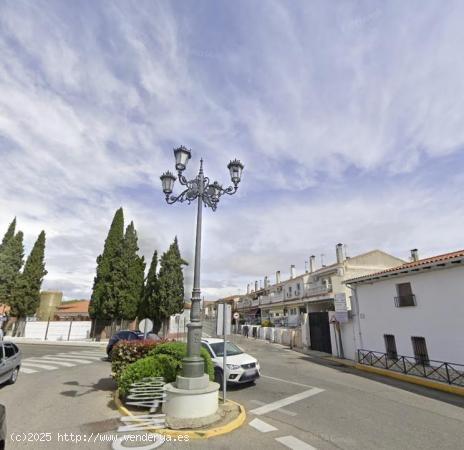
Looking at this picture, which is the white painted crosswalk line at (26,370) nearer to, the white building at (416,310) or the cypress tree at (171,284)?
A: the cypress tree at (171,284)

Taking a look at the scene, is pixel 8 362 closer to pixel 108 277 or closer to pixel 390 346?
pixel 390 346

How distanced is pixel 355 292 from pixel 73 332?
28.8 meters

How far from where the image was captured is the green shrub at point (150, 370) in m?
7.28

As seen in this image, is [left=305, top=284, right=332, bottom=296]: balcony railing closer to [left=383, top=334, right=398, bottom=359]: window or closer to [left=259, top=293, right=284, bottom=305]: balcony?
[left=259, top=293, right=284, bottom=305]: balcony

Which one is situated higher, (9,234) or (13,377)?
(9,234)

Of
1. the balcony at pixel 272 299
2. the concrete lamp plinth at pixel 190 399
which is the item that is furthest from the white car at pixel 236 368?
the balcony at pixel 272 299

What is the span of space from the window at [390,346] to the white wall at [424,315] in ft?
0.70

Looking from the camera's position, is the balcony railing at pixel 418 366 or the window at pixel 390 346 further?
the window at pixel 390 346

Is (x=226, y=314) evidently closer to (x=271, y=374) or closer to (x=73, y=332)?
(x=271, y=374)

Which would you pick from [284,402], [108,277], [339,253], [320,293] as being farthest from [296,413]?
[339,253]

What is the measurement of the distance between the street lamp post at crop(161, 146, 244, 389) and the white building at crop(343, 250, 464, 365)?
33.3 ft

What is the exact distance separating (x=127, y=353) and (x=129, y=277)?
77.8ft

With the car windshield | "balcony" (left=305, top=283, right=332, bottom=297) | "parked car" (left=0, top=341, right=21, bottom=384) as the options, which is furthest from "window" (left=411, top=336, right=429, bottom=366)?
"parked car" (left=0, top=341, right=21, bottom=384)

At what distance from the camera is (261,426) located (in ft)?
19.8
